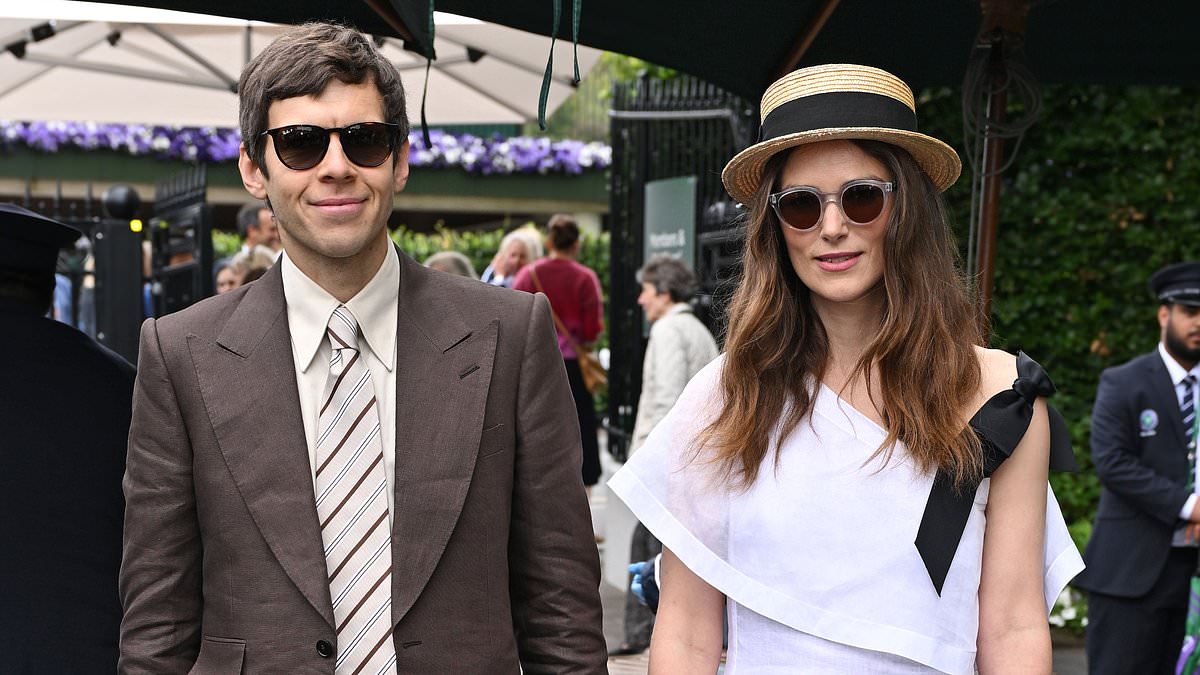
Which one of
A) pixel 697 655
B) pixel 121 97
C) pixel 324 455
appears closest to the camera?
pixel 324 455

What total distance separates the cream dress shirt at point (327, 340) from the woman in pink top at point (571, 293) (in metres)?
6.51

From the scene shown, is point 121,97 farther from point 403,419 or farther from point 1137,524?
point 403,419

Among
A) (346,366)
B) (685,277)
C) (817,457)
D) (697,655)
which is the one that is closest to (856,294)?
(817,457)

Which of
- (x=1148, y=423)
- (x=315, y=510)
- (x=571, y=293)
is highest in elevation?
(x=315, y=510)

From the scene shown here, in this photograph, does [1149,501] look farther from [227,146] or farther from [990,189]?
[227,146]

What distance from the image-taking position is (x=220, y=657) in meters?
2.30

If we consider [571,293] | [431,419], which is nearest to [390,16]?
[431,419]

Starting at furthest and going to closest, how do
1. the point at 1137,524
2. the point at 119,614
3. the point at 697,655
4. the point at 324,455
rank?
the point at 1137,524 < the point at 119,614 < the point at 697,655 < the point at 324,455

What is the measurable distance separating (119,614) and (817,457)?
1.61m

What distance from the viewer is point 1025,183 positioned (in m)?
7.80

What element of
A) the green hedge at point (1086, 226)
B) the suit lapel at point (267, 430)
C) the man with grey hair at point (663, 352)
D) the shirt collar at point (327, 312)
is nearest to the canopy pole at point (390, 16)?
the shirt collar at point (327, 312)

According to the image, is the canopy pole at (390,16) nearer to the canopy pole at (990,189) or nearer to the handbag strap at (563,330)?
the canopy pole at (990,189)

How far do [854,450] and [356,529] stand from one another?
865mm

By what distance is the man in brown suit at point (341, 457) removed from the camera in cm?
230
